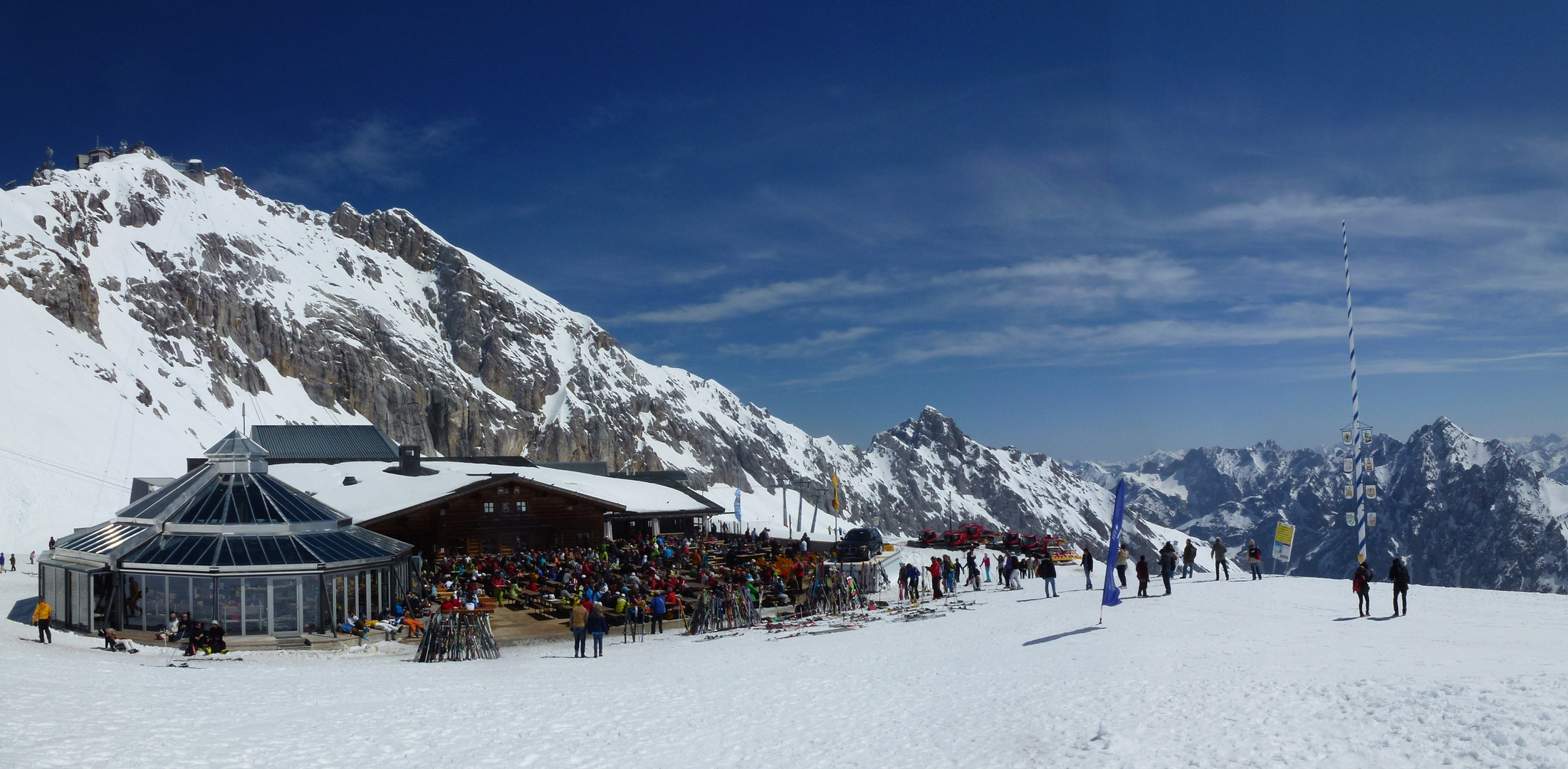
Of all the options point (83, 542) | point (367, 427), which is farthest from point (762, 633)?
point (367, 427)

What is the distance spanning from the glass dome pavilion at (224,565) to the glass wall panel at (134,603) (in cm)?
2

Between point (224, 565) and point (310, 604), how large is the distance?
2.36 m

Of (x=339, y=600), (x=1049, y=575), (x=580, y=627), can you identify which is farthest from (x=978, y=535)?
(x=339, y=600)

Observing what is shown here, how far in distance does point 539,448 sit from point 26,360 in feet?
287

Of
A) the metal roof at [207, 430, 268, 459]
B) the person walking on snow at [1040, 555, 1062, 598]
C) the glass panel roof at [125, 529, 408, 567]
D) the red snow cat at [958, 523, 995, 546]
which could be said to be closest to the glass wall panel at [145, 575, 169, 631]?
the glass panel roof at [125, 529, 408, 567]

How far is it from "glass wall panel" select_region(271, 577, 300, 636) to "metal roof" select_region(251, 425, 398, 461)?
142 ft

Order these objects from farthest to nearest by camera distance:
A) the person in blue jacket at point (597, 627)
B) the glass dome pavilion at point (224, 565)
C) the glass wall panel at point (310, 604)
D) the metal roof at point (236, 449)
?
the metal roof at point (236, 449) < the glass wall panel at point (310, 604) < the glass dome pavilion at point (224, 565) < the person in blue jacket at point (597, 627)

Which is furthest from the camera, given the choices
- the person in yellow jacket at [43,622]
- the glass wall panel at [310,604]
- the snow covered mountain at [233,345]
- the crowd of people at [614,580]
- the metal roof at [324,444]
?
the snow covered mountain at [233,345]

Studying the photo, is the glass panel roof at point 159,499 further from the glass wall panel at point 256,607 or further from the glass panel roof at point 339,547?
the glass wall panel at point 256,607

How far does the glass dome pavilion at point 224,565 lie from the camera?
24.6 metres

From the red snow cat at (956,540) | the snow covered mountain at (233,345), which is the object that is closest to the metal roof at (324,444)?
the snow covered mountain at (233,345)

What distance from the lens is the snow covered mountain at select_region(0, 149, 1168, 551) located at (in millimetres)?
80438

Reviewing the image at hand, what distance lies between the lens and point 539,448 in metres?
166

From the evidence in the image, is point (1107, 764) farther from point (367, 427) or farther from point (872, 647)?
point (367, 427)
